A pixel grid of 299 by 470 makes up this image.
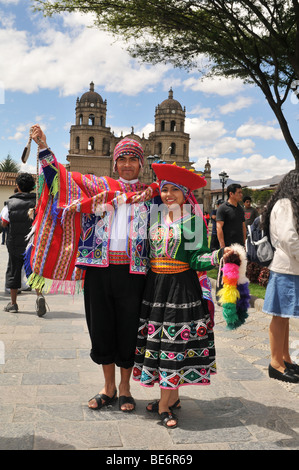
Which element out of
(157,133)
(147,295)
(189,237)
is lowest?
(147,295)

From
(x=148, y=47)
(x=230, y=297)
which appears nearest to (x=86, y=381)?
(x=230, y=297)

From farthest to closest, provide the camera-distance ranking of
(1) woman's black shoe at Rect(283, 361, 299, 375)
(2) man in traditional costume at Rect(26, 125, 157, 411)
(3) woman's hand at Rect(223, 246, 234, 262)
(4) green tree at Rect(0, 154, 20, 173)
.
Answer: (4) green tree at Rect(0, 154, 20, 173) < (1) woman's black shoe at Rect(283, 361, 299, 375) < (2) man in traditional costume at Rect(26, 125, 157, 411) < (3) woman's hand at Rect(223, 246, 234, 262)

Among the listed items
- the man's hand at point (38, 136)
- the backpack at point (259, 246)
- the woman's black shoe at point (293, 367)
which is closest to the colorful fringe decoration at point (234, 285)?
the backpack at point (259, 246)

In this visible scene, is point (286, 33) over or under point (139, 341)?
over

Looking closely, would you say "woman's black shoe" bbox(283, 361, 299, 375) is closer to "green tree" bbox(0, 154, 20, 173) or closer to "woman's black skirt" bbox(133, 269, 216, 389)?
"woman's black skirt" bbox(133, 269, 216, 389)

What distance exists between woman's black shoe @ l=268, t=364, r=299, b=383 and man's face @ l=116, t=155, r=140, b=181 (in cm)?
221

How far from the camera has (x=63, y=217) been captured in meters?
3.42

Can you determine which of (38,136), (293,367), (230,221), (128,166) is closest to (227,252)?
(128,166)

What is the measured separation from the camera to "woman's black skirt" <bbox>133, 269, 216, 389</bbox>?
313 cm

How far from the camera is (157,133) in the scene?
236ft

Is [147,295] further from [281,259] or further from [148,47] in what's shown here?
[148,47]

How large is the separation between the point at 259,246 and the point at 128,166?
147 centimetres

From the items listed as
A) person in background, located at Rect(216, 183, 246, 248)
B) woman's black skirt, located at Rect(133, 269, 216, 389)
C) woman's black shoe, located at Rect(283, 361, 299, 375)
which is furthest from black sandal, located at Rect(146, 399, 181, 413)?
person in background, located at Rect(216, 183, 246, 248)

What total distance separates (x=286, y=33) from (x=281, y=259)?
9.10m
